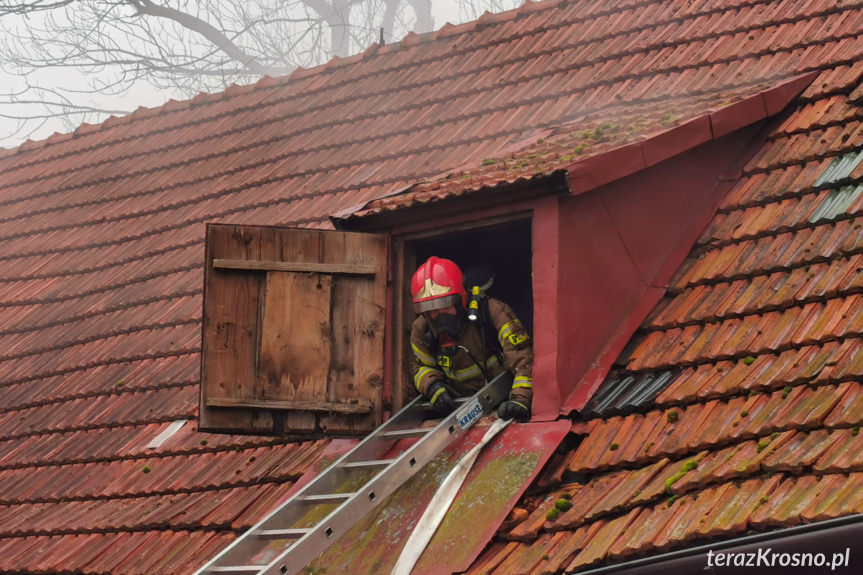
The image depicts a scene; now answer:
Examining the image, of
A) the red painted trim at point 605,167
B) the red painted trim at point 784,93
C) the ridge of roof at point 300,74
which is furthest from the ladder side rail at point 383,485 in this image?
the ridge of roof at point 300,74

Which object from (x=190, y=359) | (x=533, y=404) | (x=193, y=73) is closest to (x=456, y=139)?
(x=190, y=359)

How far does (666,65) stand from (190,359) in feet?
13.3

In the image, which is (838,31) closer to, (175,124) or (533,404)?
(533,404)

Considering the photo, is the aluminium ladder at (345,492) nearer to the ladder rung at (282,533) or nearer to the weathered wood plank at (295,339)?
the ladder rung at (282,533)

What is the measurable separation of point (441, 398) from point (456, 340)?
0.49m

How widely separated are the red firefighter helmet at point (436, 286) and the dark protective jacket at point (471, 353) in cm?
20

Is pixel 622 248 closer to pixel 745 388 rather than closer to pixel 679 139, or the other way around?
pixel 679 139

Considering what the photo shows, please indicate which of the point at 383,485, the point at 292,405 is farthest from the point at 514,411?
the point at 292,405

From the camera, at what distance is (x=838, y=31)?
7.33m

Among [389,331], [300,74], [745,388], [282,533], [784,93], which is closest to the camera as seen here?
[745,388]

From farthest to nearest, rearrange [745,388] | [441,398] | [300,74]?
[300,74] < [441,398] < [745,388]

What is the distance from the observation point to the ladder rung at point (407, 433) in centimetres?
623

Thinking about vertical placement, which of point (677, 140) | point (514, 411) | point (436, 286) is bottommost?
point (514, 411)

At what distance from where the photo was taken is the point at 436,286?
21.4 ft
